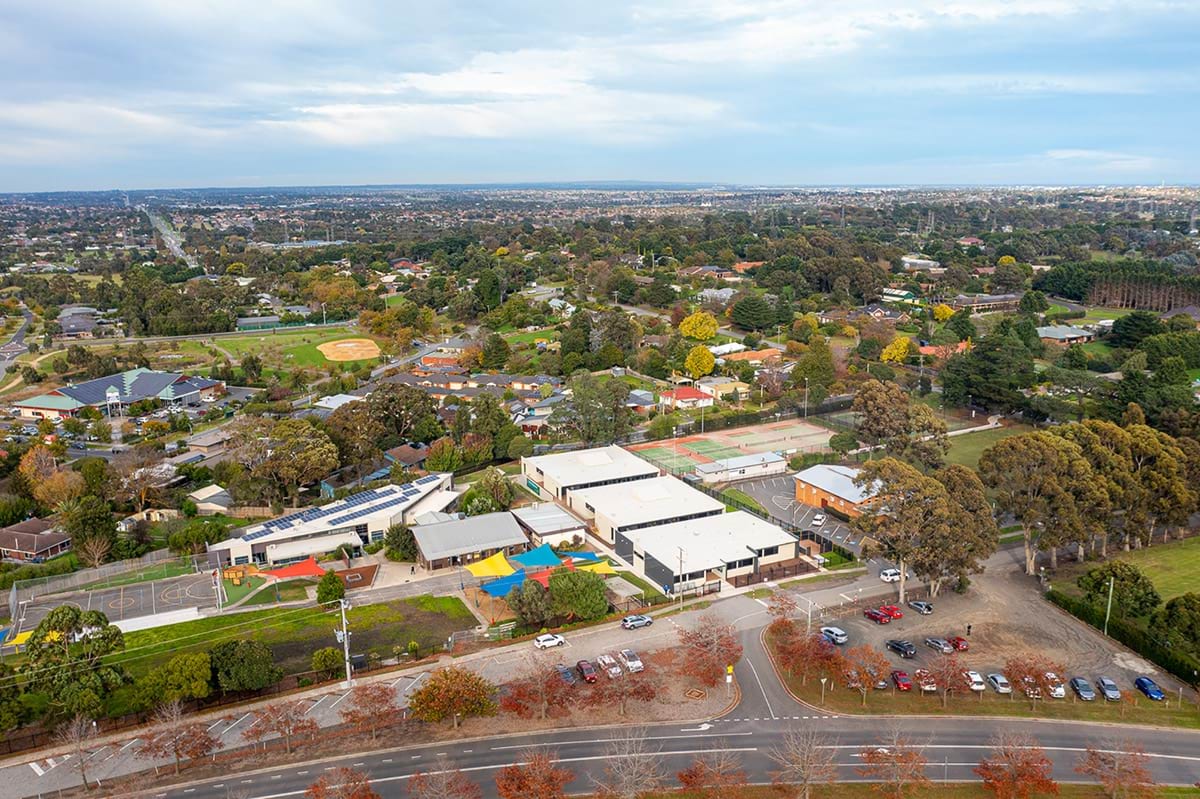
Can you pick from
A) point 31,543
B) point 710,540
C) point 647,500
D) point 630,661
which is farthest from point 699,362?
point 31,543

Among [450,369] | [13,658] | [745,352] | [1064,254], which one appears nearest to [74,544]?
[13,658]

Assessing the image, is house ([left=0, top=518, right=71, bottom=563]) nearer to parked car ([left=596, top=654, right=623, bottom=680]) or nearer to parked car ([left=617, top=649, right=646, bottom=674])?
parked car ([left=596, top=654, right=623, bottom=680])

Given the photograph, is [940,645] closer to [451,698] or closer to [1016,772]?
[1016,772]

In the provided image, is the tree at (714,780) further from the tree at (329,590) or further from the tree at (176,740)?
the tree at (329,590)

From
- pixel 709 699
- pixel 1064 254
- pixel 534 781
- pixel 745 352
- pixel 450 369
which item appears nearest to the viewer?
pixel 534 781

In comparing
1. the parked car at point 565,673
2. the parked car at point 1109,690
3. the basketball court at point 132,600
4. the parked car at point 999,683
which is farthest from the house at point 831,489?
the basketball court at point 132,600

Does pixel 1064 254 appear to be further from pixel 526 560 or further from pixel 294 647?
pixel 294 647
